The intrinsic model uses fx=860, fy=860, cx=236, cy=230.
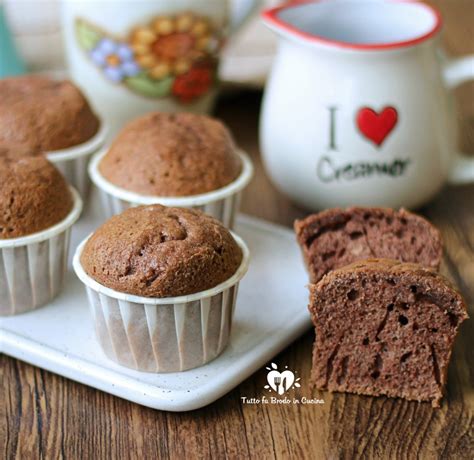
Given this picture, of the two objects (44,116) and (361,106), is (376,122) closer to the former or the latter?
(361,106)

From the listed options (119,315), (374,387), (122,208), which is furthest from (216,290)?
(122,208)

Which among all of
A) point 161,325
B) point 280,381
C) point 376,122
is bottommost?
point 280,381

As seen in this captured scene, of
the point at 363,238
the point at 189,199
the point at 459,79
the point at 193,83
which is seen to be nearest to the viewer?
→ the point at 363,238

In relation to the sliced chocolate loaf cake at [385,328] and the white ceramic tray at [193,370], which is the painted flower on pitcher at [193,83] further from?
the sliced chocolate loaf cake at [385,328]

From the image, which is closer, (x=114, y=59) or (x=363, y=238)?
(x=363, y=238)

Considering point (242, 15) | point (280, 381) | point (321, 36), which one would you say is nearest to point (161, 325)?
point (280, 381)

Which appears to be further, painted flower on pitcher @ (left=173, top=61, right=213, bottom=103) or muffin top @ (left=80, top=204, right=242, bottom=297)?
painted flower on pitcher @ (left=173, top=61, right=213, bottom=103)

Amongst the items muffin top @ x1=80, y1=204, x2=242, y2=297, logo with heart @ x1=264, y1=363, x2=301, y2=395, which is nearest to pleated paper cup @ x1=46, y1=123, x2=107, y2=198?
muffin top @ x1=80, y1=204, x2=242, y2=297

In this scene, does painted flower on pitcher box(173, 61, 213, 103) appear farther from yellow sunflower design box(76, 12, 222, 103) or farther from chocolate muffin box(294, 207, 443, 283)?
chocolate muffin box(294, 207, 443, 283)
